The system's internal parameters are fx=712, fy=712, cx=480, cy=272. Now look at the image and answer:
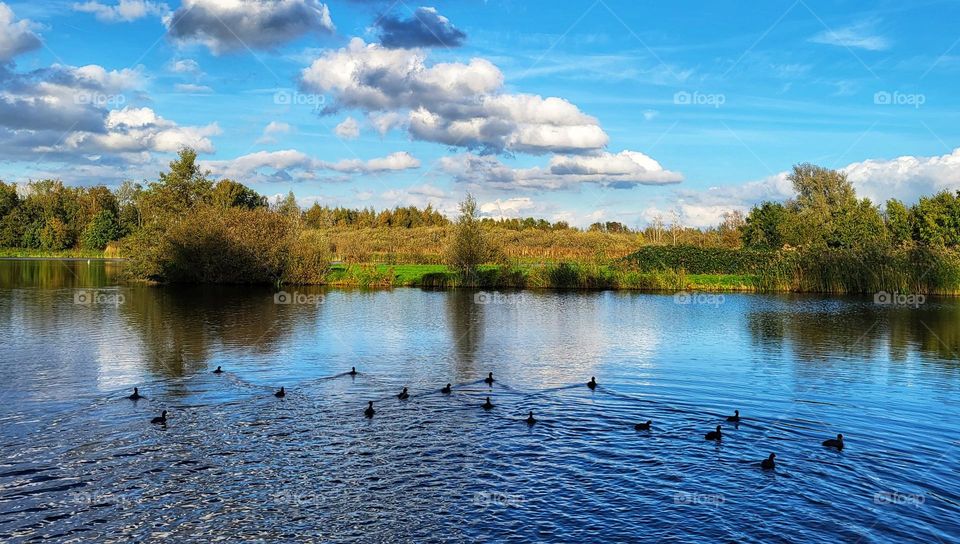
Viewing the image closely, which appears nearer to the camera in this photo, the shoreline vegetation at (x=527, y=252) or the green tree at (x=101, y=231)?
the shoreline vegetation at (x=527, y=252)

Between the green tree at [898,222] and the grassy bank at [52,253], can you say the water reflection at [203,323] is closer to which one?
the green tree at [898,222]

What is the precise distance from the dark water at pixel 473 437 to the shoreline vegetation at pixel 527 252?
26.1m

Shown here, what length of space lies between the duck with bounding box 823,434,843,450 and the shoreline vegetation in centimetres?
4620

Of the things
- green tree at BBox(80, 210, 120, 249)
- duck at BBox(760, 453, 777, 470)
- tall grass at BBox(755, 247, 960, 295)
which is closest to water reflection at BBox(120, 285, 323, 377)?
duck at BBox(760, 453, 777, 470)

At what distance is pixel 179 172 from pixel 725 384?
6525 cm

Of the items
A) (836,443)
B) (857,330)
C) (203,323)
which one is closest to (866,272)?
(857,330)

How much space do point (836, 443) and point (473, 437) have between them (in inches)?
311

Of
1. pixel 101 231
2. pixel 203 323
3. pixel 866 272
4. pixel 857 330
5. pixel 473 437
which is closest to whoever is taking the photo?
pixel 473 437

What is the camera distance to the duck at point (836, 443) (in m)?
15.4

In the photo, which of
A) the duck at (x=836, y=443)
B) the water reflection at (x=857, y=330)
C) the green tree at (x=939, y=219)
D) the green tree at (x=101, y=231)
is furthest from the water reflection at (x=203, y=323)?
the green tree at (x=101, y=231)

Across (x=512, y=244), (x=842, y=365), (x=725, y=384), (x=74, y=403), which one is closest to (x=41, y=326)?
(x=74, y=403)

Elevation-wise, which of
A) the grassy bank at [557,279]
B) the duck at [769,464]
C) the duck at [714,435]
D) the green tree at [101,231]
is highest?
the green tree at [101,231]

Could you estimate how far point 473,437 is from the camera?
15836 millimetres

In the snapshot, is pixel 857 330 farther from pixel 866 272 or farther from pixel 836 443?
pixel 866 272
